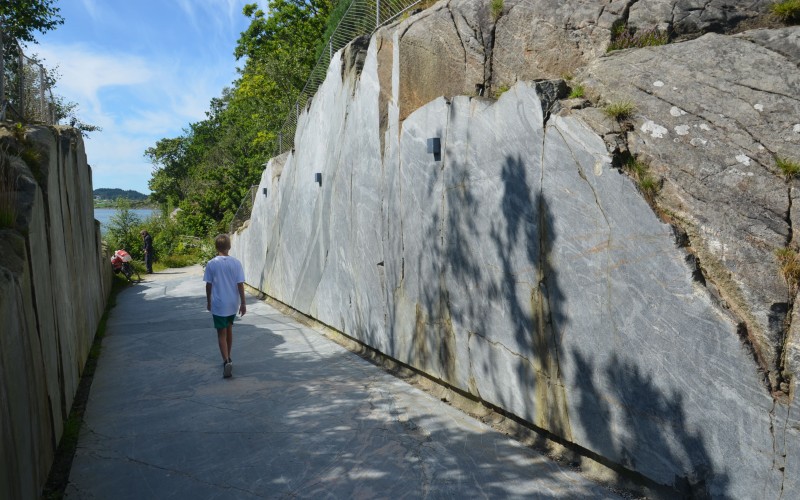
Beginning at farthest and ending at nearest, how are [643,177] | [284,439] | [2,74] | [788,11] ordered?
[2,74] → [284,439] → [788,11] → [643,177]

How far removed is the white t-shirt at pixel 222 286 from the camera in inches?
257

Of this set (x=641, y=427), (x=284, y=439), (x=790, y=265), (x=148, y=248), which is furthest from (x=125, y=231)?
(x=790, y=265)

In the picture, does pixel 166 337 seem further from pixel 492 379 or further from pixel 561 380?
pixel 561 380

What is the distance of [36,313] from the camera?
3752mm

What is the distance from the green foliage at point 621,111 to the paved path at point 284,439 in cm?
230

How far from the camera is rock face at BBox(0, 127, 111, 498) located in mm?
2910

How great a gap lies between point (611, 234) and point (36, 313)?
3544 mm

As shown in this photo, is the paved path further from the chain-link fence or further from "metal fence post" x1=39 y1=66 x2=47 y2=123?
"metal fence post" x1=39 y1=66 x2=47 y2=123

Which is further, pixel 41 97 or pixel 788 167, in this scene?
pixel 41 97

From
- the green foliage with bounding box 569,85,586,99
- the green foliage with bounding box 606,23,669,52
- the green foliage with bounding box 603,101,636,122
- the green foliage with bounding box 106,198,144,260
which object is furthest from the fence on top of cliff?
the green foliage with bounding box 106,198,144,260

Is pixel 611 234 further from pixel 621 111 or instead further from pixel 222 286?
pixel 222 286

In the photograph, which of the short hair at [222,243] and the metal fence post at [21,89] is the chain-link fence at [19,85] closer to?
the metal fence post at [21,89]

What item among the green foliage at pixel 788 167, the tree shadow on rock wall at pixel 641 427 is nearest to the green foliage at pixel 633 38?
the green foliage at pixel 788 167

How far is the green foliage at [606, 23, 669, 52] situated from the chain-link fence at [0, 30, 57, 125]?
215 inches
